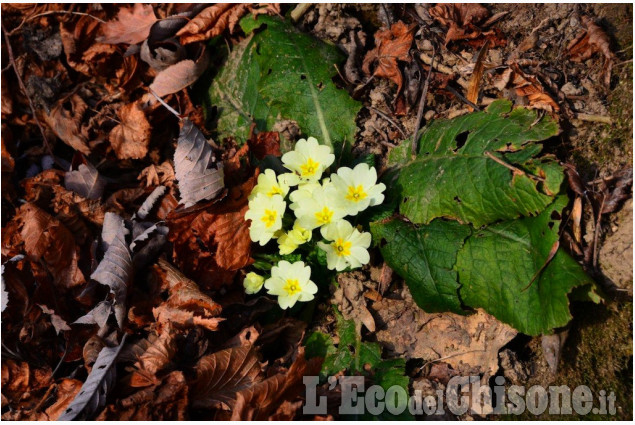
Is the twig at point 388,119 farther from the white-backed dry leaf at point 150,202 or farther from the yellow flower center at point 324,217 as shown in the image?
the white-backed dry leaf at point 150,202

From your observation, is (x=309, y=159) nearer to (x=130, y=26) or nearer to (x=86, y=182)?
(x=86, y=182)

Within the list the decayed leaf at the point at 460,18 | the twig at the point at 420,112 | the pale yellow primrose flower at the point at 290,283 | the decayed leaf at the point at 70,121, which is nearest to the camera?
the pale yellow primrose flower at the point at 290,283

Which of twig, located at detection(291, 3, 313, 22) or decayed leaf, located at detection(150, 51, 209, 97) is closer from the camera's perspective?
twig, located at detection(291, 3, 313, 22)

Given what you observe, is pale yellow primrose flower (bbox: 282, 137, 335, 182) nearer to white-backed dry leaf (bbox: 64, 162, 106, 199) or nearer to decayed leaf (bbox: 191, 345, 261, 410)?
decayed leaf (bbox: 191, 345, 261, 410)

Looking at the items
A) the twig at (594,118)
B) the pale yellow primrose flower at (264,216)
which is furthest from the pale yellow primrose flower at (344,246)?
the twig at (594,118)

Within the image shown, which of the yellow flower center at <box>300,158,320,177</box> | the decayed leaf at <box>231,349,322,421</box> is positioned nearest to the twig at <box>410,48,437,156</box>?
the yellow flower center at <box>300,158,320,177</box>

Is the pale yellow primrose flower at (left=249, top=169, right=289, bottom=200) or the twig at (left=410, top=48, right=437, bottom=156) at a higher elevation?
the twig at (left=410, top=48, right=437, bottom=156)

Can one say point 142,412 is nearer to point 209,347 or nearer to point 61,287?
point 209,347

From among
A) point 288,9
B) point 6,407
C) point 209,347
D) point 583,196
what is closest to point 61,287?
point 6,407
